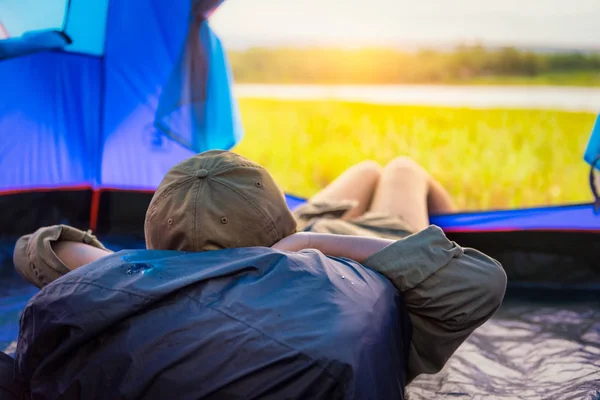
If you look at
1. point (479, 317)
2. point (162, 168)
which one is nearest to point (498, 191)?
point (162, 168)

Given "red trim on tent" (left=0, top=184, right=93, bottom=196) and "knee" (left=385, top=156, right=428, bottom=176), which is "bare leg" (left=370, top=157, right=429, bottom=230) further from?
"red trim on tent" (left=0, top=184, right=93, bottom=196)

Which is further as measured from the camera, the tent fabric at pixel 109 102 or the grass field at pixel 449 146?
the grass field at pixel 449 146

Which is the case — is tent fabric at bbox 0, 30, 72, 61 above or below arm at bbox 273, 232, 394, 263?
above

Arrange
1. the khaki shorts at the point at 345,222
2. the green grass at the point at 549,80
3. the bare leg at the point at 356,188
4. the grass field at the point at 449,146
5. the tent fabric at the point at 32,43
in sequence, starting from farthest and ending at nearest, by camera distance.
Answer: the green grass at the point at 549,80, the grass field at the point at 449,146, the bare leg at the point at 356,188, the tent fabric at the point at 32,43, the khaki shorts at the point at 345,222

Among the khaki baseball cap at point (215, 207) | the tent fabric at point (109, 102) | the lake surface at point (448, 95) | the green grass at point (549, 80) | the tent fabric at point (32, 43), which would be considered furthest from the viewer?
the green grass at point (549, 80)

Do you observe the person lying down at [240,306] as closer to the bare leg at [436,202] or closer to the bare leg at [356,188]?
the bare leg at [356,188]

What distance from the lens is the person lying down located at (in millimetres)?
889

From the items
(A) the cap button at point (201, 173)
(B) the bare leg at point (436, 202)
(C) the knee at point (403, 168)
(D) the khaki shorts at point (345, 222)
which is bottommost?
(B) the bare leg at point (436, 202)

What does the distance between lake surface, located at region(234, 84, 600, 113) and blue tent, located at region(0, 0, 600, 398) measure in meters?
2.27

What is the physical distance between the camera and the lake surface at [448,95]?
4.43 m

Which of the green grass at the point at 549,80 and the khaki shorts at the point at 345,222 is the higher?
the green grass at the point at 549,80

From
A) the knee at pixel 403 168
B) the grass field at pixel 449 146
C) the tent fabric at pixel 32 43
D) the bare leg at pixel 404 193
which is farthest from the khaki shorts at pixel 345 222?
the grass field at pixel 449 146

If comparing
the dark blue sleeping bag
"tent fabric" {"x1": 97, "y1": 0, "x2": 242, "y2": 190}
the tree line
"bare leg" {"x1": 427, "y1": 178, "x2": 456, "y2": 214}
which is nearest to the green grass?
the tree line

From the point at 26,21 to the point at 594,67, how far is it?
411 centimetres
